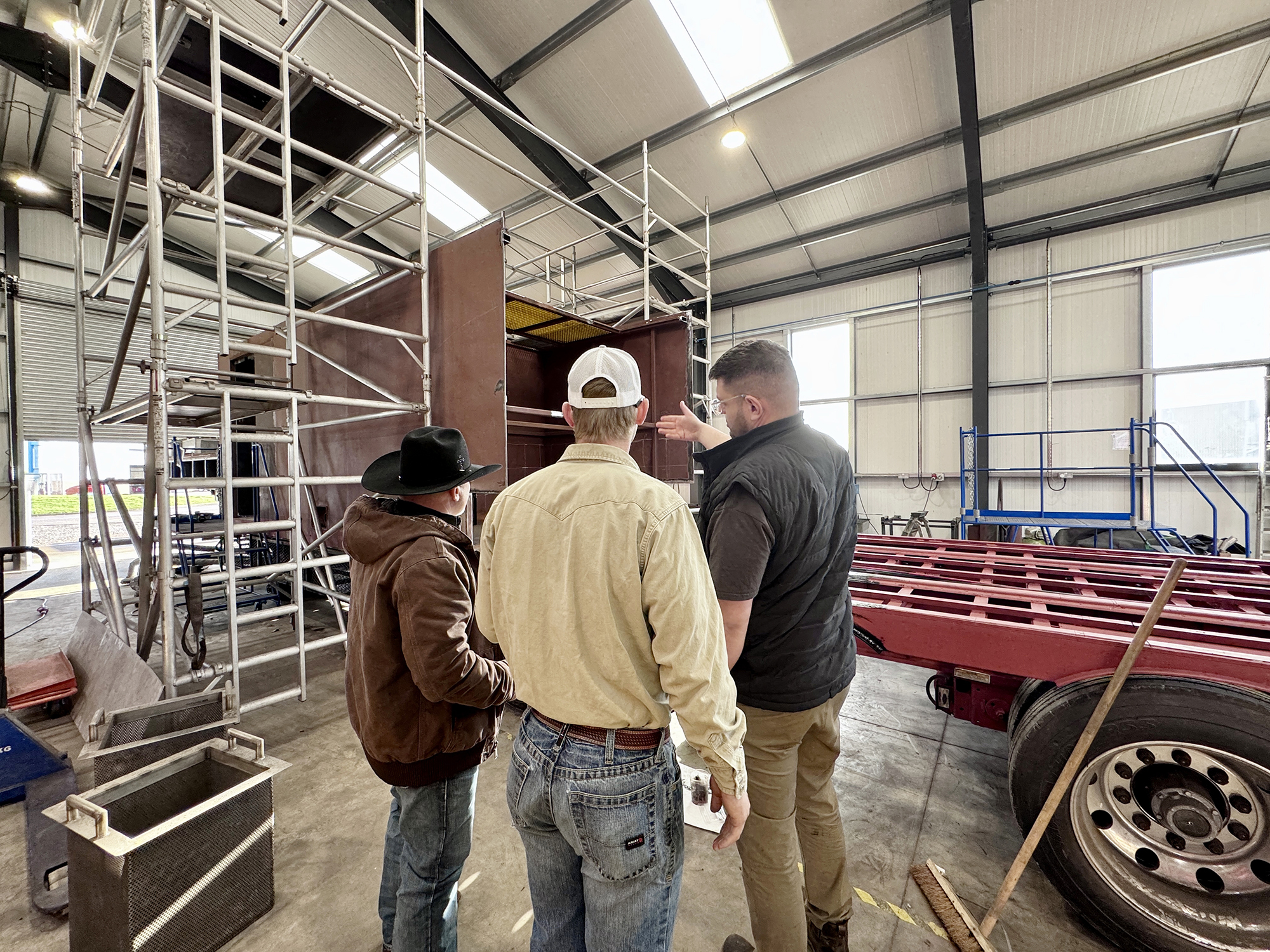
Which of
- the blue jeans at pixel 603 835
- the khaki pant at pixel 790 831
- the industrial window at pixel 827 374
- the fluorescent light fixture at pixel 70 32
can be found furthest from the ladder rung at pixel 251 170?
the industrial window at pixel 827 374

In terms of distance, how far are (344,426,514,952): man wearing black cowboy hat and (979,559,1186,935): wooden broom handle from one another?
204 cm

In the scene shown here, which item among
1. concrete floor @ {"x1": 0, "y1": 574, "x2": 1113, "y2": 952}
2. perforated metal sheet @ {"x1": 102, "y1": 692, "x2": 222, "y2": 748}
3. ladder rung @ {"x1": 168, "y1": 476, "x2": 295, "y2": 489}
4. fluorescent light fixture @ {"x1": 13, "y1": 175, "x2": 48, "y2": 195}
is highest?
fluorescent light fixture @ {"x1": 13, "y1": 175, "x2": 48, "y2": 195}

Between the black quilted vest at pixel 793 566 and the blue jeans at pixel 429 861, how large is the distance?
1048 mm

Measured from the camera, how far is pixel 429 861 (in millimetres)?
1567

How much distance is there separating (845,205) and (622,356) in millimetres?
9945

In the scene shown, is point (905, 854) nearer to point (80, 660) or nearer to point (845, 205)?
point (80, 660)

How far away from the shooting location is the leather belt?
1.15 meters

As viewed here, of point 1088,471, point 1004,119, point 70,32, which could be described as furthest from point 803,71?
point 1088,471

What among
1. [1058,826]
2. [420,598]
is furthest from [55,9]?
[1058,826]

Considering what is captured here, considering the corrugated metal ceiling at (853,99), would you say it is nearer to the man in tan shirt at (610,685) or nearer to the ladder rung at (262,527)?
the ladder rung at (262,527)

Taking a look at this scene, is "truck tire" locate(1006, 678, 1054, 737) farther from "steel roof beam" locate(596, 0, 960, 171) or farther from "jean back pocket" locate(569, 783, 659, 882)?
"steel roof beam" locate(596, 0, 960, 171)

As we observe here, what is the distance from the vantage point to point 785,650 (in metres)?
1.66

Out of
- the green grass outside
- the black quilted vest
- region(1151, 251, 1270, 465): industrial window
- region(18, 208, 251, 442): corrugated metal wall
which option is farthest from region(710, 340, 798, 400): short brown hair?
the green grass outside

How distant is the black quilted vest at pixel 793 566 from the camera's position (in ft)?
5.24
